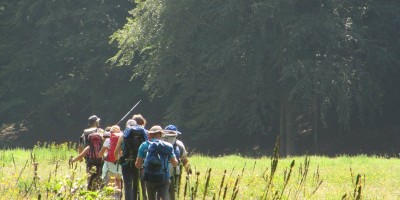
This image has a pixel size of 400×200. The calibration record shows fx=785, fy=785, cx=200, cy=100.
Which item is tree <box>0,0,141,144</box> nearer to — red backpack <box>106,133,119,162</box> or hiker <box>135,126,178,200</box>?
red backpack <box>106,133,119,162</box>

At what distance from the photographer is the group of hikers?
9352 millimetres

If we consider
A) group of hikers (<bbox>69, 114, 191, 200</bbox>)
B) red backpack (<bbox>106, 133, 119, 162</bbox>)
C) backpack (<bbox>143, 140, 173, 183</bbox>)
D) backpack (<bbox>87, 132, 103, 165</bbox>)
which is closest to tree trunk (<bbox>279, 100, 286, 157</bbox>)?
group of hikers (<bbox>69, 114, 191, 200</bbox>)

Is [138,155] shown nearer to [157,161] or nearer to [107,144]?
[157,161]

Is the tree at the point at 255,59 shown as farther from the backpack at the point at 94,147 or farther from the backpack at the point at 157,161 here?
the backpack at the point at 157,161

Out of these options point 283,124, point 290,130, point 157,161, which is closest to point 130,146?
point 157,161

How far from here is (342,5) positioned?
3097 centimetres

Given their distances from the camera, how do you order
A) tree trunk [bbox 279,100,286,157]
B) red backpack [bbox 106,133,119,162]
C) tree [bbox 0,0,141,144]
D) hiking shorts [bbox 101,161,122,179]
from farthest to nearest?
tree [bbox 0,0,141,144] < tree trunk [bbox 279,100,286,157] < hiking shorts [bbox 101,161,122,179] < red backpack [bbox 106,133,119,162]

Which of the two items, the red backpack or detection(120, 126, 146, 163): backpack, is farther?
the red backpack

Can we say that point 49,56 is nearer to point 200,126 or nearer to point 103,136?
point 200,126

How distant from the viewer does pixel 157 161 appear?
9.30 metres

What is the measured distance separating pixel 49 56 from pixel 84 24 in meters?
2.71

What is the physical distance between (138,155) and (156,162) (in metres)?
0.48

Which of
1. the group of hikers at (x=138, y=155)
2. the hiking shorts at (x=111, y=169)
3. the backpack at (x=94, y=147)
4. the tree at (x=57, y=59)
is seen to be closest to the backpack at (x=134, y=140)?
the group of hikers at (x=138, y=155)

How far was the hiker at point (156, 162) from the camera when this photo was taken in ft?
30.6
